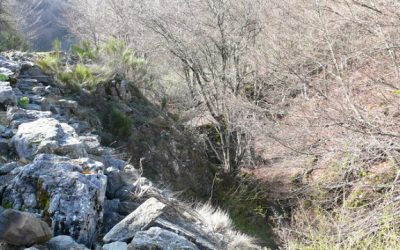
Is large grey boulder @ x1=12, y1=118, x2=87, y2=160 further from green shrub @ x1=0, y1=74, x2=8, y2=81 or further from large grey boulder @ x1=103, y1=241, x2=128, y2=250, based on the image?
green shrub @ x1=0, y1=74, x2=8, y2=81

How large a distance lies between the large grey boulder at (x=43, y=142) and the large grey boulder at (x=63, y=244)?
127cm

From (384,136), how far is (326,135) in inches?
54.0

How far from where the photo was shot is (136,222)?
3.03 meters

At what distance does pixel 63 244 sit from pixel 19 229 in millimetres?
270

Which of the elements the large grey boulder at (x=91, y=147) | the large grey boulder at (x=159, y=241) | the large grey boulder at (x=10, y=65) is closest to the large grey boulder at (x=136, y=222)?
the large grey boulder at (x=159, y=241)

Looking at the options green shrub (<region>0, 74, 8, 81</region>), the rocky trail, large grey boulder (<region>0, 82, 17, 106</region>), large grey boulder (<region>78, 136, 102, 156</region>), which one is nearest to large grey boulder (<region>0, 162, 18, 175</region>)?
the rocky trail

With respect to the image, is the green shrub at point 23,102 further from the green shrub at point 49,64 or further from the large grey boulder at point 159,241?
the large grey boulder at point 159,241

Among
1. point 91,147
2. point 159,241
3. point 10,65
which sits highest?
point 10,65

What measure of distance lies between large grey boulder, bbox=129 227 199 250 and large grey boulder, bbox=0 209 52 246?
600 millimetres

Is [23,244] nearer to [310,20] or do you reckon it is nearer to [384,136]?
[384,136]

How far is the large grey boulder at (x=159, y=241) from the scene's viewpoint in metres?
2.75

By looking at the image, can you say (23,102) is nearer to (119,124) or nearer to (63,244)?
(119,124)

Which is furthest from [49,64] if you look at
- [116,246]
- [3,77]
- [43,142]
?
[116,246]

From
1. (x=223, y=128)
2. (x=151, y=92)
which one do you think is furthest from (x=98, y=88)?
(x=223, y=128)
